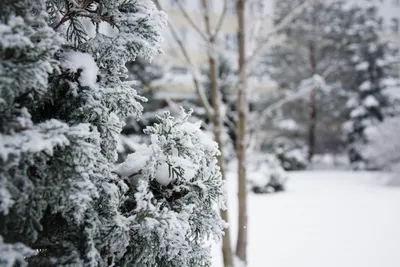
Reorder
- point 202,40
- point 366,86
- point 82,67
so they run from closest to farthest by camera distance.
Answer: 1. point 82,67
2. point 202,40
3. point 366,86

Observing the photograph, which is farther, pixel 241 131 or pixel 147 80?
pixel 147 80

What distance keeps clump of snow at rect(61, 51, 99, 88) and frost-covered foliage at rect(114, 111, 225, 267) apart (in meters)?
0.38

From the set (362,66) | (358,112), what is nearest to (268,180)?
(358,112)

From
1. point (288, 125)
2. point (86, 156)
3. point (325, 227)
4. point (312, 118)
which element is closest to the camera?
point (86, 156)

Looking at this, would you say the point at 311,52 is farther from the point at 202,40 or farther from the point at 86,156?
the point at 86,156

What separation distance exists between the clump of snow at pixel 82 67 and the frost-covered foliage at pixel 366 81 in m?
19.9

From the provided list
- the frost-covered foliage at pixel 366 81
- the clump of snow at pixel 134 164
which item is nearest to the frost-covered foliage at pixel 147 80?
the frost-covered foliage at pixel 366 81

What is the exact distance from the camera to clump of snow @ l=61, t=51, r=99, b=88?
1550 mm

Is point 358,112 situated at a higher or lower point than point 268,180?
higher

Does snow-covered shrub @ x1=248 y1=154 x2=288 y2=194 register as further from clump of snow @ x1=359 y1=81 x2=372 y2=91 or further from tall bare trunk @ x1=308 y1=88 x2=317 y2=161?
clump of snow @ x1=359 y1=81 x2=372 y2=91

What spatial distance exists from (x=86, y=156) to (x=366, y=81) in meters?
21.8

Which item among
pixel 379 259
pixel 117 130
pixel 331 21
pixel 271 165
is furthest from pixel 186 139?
pixel 331 21

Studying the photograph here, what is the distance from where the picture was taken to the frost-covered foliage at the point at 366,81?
2030 centimetres

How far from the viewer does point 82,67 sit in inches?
61.9
